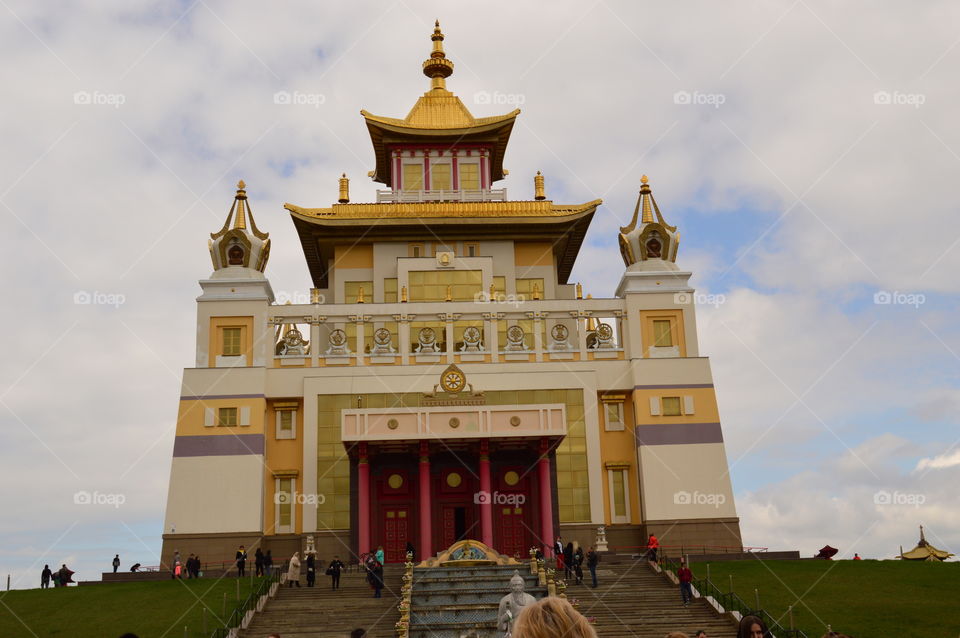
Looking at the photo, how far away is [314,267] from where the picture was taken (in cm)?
5512

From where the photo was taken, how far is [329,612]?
96.4 feet

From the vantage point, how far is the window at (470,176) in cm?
5375

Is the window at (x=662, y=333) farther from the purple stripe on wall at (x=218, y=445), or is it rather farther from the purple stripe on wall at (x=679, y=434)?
the purple stripe on wall at (x=218, y=445)

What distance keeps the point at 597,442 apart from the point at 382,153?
71.2ft

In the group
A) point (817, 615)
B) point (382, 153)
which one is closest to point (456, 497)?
point (817, 615)

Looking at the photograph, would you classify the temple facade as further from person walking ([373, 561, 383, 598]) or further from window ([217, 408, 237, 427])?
person walking ([373, 561, 383, 598])

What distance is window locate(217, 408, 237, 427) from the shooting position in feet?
140

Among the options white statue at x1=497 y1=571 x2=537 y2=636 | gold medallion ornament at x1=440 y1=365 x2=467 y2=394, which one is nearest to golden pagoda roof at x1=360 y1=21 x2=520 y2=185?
gold medallion ornament at x1=440 y1=365 x2=467 y2=394

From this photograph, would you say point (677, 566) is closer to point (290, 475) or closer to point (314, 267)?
point (290, 475)

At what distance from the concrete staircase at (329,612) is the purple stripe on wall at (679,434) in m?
14.0

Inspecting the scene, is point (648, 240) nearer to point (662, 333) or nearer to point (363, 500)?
point (662, 333)

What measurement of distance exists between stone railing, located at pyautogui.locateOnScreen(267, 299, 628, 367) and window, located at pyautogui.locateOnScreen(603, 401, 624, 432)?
2121 mm

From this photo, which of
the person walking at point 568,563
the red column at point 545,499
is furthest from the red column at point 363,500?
the person walking at point 568,563

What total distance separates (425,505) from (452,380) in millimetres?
5733
